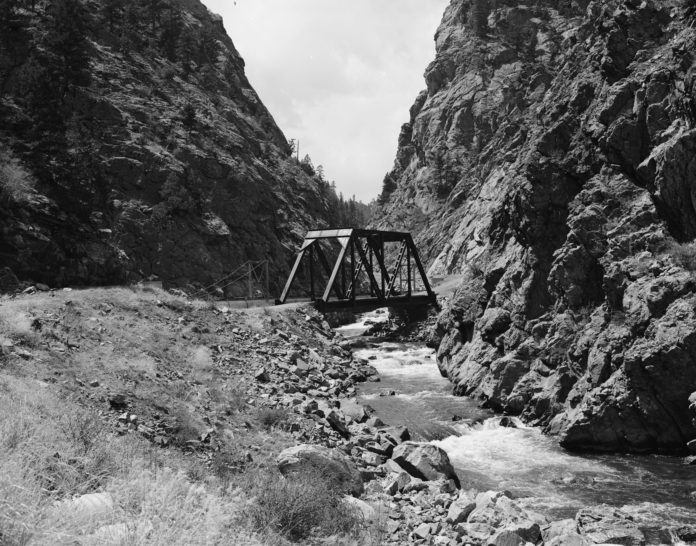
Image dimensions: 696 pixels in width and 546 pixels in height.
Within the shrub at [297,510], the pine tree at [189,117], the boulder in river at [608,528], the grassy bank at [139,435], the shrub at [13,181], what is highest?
the pine tree at [189,117]

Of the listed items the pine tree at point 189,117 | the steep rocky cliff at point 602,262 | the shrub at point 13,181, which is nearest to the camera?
the steep rocky cliff at point 602,262

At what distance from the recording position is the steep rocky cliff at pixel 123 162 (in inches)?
1217

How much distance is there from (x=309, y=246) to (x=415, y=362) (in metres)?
11.8

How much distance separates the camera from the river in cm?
1253

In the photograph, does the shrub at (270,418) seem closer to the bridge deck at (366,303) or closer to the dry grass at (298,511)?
the dry grass at (298,511)

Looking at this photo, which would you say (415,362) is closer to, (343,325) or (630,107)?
(630,107)

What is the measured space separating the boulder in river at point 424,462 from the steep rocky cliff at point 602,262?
6.08 meters

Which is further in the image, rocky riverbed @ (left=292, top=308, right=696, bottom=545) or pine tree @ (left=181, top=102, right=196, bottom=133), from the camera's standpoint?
pine tree @ (left=181, top=102, right=196, bottom=133)

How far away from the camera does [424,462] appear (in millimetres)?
13336

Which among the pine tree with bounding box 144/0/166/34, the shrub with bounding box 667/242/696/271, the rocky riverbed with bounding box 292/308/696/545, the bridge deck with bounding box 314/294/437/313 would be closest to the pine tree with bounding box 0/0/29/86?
the pine tree with bounding box 144/0/166/34

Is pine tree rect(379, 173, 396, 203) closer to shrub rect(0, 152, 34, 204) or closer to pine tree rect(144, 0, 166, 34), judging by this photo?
pine tree rect(144, 0, 166, 34)

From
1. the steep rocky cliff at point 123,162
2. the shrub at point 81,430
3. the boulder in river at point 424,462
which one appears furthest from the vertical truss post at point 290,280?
the shrub at point 81,430

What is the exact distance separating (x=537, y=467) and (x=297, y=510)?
10.7 meters

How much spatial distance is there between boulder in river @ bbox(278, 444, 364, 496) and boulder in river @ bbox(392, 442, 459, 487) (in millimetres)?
2285
